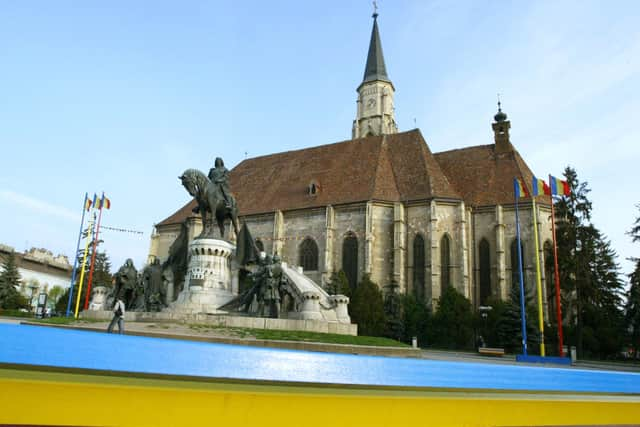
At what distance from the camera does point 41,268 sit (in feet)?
227

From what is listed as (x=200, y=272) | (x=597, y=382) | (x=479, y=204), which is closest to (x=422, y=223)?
(x=479, y=204)

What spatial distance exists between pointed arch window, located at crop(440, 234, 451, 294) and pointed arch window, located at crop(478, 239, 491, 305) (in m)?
3.36

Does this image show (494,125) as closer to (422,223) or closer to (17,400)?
(422,223)

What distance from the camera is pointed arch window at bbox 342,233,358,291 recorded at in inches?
1436

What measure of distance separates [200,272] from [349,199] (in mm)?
25358

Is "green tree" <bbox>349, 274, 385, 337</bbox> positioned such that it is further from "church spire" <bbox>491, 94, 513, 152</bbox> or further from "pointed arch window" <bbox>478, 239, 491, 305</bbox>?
"church spire" <bbox>491, 94, 513, 152</bbox>

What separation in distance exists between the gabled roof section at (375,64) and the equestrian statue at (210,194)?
46681mm

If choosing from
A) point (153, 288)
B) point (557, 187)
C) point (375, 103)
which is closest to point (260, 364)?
point (153, 288)

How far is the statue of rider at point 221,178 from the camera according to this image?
47.3 ft

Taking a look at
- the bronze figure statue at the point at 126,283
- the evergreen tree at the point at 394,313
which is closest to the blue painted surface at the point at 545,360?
the evergreen tree at the point at 394,313

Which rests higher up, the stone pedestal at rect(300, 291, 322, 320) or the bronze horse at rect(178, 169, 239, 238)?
the bronze horse at rect(178, 169, 239, 238)

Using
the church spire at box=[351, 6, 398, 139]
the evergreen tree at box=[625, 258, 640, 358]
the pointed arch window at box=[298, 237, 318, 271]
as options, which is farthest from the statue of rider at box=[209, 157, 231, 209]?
the church spire at box=[351, 6, 398, 139]

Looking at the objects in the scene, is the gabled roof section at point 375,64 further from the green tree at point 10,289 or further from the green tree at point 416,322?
the green tree at point 10,289

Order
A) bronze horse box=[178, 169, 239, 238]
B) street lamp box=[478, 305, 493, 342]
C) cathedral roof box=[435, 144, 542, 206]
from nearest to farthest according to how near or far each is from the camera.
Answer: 1. bronze horse box=[178, 169, 239, 238]
2. street lamp box=[478, 305, 493, 342]
3. cathedral roof box=[435, 144, 542, 206]
